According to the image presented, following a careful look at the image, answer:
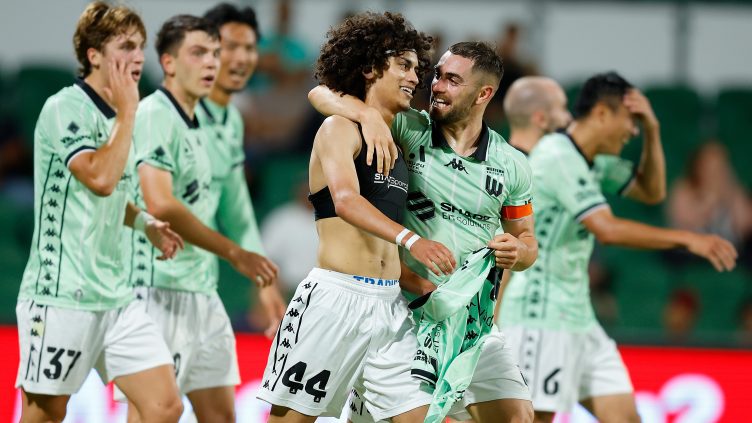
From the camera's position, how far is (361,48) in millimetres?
4824

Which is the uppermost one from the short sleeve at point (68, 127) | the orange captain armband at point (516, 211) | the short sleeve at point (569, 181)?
the short sleeve at point (68, 127)

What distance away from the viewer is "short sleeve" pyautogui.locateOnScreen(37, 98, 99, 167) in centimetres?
506

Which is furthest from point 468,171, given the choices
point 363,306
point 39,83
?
point 39,83

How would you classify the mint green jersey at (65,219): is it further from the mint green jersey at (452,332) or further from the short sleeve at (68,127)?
the mint green jersey at (452,332)

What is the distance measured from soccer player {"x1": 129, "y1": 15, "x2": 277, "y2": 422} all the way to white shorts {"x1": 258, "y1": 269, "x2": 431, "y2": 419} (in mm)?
1077

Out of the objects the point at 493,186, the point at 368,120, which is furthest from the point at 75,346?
the point at 493,186

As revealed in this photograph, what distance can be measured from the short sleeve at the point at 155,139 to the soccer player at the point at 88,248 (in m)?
0.42

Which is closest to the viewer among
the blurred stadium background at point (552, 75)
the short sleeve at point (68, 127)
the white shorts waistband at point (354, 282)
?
the white shorts waistband at point (354, 282)

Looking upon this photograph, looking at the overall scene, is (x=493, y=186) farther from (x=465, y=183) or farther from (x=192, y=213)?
(x=192, y=213)

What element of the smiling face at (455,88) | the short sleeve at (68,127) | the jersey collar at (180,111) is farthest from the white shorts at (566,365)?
the short sleeve at (68,127)

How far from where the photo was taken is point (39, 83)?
10297 mm

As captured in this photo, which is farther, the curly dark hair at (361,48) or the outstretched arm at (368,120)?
the curly dark hair at (361,48)

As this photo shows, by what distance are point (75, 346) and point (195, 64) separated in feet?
5.36

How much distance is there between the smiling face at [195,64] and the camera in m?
6.02
